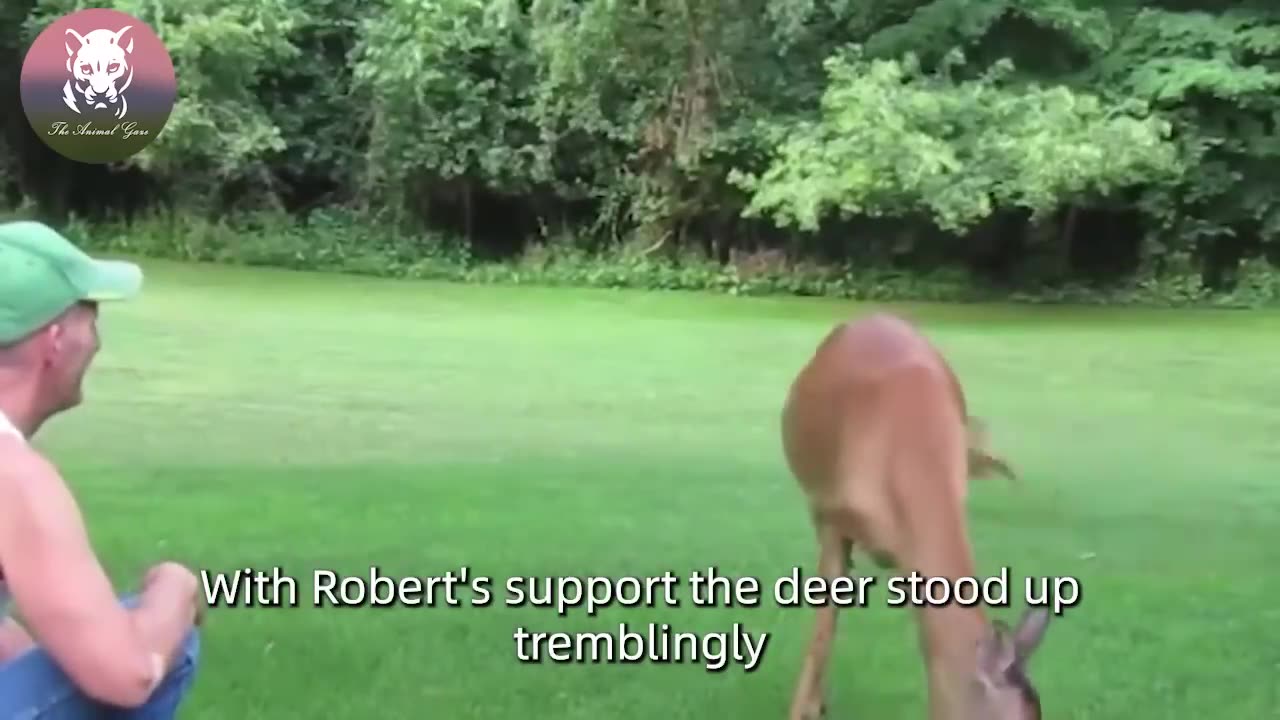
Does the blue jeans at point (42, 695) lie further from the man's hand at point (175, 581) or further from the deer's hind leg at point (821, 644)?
the deer's hind leg at point (821, 644)

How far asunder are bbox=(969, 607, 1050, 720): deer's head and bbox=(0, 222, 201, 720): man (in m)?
0.96

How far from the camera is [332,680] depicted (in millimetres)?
3613

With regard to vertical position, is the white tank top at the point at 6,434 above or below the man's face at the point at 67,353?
below

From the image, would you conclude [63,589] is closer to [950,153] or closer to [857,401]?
[857,401]

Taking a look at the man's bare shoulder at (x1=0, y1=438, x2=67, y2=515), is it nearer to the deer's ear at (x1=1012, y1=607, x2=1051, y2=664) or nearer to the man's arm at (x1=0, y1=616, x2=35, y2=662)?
the man's arm at (x1=0, y1=616, x2=35, y2=662)

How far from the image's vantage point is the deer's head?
2.11 meters

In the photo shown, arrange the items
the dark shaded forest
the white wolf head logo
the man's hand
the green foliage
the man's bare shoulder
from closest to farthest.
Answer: the man's bare shoulder → the man's hand → the white wolf head logo → the green foliage → the dark shaded forest

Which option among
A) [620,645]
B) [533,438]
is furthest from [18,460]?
[533,438]

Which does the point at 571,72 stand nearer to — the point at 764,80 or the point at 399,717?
the point at 764,80

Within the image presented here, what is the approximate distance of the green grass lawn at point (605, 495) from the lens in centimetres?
370

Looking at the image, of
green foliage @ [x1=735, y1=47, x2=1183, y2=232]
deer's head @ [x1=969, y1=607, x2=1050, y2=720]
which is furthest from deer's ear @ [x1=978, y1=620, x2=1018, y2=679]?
green foliage @ [x1=735, y1=47, x2=1183, y2=232]
